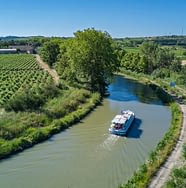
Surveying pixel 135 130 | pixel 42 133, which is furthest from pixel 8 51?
pixel 42 133

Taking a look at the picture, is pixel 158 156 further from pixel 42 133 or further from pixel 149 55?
pixel 149 55

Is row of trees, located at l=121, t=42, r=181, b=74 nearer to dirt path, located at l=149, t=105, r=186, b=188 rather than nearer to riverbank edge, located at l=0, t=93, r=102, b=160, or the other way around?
riverbank edge, located at l=0, t=93, r=102, b=160

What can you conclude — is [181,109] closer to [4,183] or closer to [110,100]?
[110,100]

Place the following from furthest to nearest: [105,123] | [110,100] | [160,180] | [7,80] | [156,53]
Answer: [156,53], [7,80], [110,100], [105,123], [160,180]

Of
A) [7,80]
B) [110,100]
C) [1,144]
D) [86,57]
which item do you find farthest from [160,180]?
[7,80]

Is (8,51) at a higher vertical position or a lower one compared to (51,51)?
lower

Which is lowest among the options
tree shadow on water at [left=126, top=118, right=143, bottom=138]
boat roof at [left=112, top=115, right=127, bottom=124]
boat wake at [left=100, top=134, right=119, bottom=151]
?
tree shadow on water at [left=126, top=118, right=143, bottom=138]

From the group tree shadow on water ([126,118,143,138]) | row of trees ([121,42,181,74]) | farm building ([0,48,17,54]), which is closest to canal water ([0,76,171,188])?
tree shadow on water ([126,118,143,138])
